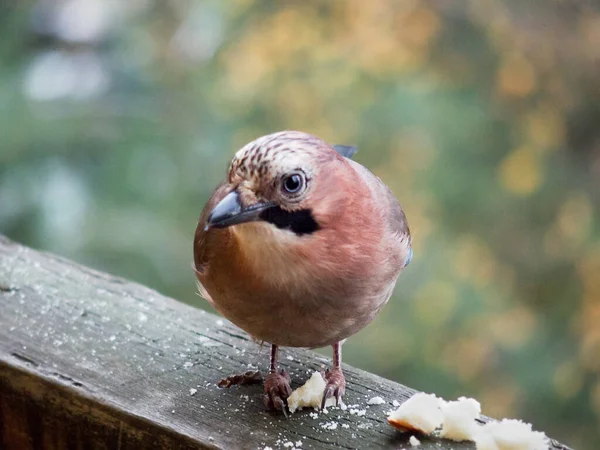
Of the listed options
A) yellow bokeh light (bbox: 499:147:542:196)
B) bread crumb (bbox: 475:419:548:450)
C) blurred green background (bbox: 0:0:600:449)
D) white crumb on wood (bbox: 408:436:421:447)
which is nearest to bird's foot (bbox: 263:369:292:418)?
white crumb on wood (bbox: 408:436:421:447)

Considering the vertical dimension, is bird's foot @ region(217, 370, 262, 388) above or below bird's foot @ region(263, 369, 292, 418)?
above

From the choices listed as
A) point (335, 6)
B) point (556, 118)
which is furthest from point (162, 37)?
point (556, 118)

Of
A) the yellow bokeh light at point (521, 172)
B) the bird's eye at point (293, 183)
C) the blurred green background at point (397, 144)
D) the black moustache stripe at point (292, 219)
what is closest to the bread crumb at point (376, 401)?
the black moustache stripe at point (292, 219)

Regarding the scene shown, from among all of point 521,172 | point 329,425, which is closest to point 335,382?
point 329,425

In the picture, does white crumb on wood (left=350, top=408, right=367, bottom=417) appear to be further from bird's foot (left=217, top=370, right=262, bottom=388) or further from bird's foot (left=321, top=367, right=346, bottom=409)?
bird's foot (left=217, top=370, right=262, bottom=388)

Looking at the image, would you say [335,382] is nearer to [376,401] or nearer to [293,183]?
[376,401]
